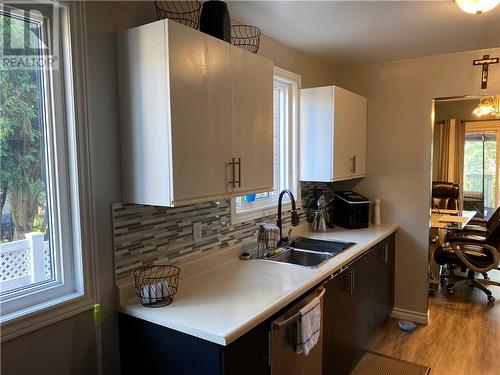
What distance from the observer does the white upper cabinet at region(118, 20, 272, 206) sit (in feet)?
5.14

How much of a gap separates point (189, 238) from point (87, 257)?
598 millimetres

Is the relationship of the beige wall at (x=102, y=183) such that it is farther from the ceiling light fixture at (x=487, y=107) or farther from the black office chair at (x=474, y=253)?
the black office chair at (x=474, y=253)

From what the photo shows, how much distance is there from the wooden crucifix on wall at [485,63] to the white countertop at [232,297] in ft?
6.28

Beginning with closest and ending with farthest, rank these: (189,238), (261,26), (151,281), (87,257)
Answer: (87,257) → (151,281) → (189,238) → (261,26)

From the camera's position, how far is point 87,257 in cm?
159

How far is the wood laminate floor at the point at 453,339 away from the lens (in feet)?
9.12

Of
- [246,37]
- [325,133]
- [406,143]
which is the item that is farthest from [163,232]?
[406,143]

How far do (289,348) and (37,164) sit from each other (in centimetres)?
135

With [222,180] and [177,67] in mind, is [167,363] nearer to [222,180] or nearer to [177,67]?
[222,180]

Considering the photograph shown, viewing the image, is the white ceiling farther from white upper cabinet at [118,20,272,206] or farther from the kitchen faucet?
→ the kitchen faucet

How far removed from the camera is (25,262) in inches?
Result: 58.1

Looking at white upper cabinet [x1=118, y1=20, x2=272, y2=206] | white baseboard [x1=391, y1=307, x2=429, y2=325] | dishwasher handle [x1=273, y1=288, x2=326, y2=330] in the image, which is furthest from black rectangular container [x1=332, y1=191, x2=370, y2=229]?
white upper cabinet [x1=118, y1=20, x2=272, y2=206]

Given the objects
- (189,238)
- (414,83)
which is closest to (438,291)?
(414,83)

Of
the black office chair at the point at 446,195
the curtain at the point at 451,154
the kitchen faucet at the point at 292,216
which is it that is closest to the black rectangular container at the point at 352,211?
the kitchen faucet at the point at 292,216
